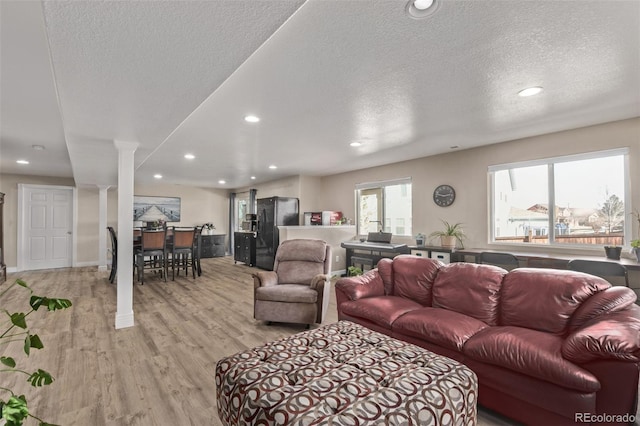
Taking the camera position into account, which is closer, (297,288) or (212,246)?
(297,288)

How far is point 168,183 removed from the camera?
9.12 metres

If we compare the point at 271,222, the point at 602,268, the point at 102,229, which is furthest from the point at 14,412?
the point at 102,229

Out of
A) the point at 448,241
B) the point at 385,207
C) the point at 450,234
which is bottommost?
the point at 448,241

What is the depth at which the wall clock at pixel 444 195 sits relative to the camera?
5.11 metres

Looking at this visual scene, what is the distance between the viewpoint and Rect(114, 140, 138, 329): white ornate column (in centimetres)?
356

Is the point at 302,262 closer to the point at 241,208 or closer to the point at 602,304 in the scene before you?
the point at 602,304

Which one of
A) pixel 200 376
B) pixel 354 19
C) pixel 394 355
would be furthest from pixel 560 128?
pixel 200 376

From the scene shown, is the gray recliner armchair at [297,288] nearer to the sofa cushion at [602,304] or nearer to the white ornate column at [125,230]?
the white ornate column at [125,230]

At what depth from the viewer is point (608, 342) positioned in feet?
5.17

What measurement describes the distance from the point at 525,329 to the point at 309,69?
2.45 m

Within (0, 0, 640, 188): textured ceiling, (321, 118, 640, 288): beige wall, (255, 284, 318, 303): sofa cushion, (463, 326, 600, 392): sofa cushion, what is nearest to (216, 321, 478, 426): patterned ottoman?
(463, 326, 600, 392): sofa cushion

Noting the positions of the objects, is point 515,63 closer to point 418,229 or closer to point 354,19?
point 354,19

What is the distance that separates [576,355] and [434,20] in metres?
2.03

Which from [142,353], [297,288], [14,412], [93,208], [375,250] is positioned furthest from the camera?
[93,208]
